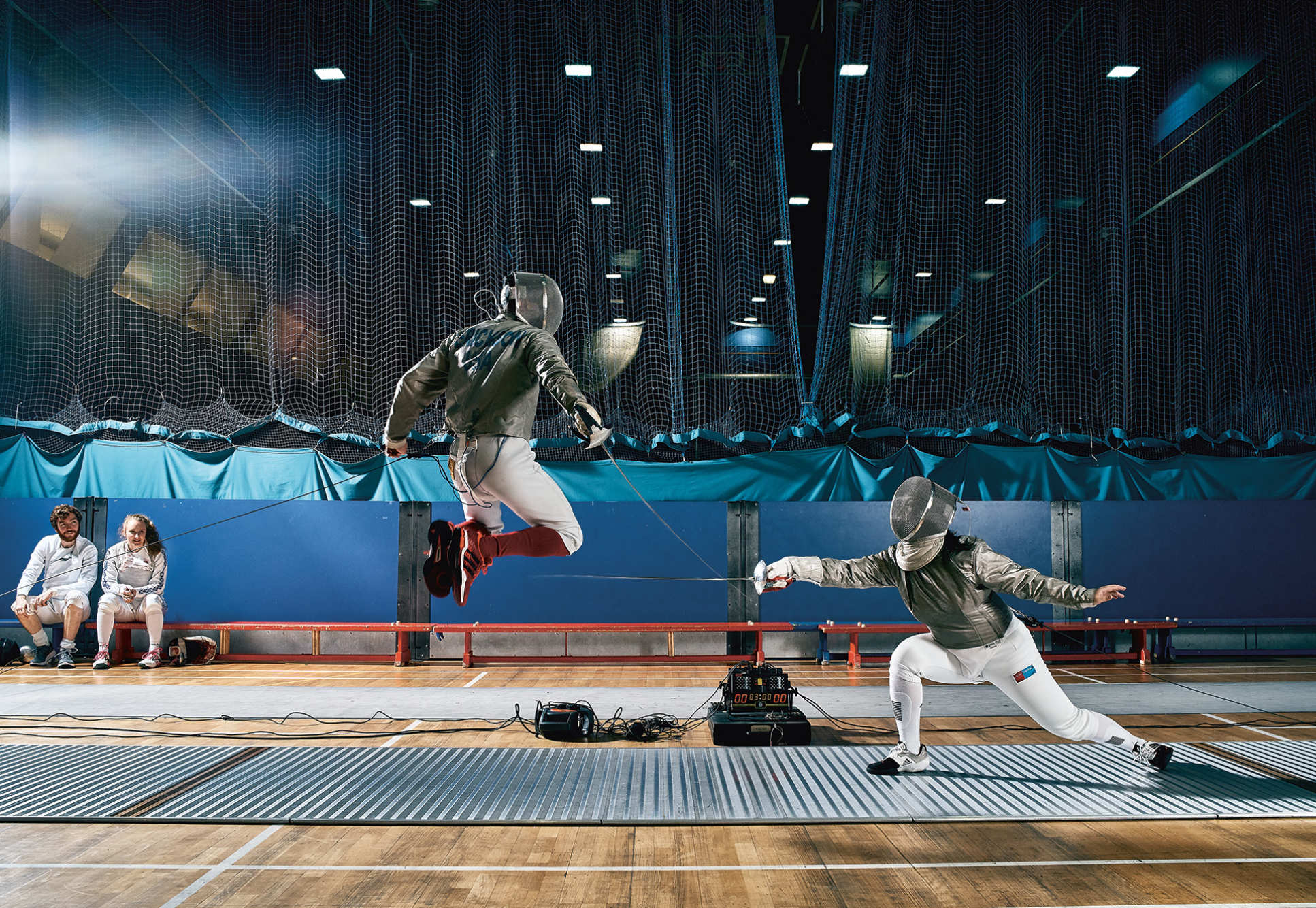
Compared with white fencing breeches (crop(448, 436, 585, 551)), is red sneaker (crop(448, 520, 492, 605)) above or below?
below

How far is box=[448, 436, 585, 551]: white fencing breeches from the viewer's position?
311 cm

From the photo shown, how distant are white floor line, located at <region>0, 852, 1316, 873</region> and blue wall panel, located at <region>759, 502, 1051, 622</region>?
199 inches

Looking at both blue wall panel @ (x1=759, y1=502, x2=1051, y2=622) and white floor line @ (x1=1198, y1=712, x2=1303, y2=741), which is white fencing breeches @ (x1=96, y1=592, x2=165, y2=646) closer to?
blue wall panel @ (x1=759, y1=502, x2=1051, y2=622)

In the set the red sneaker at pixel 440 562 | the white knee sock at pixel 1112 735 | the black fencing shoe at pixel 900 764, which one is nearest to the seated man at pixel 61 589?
the red sneaker at pixel 440 562

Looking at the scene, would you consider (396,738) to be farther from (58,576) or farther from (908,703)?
(58,576)

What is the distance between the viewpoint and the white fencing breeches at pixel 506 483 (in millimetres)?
3109

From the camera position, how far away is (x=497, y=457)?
3.11 meters

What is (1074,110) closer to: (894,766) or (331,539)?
(894,766)

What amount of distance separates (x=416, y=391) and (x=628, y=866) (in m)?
1.86

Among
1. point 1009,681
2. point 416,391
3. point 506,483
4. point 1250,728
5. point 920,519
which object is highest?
point 416,391

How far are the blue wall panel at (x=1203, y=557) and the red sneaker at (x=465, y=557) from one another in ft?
21.5

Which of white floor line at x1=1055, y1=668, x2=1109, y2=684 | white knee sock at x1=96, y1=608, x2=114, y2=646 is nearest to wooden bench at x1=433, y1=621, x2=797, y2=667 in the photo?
white floor line at x1=1055, y1=668, x2=1109, y2=684

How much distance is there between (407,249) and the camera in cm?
709

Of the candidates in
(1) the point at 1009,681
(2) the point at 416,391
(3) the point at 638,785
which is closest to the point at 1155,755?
(1) the point at 1009,681
